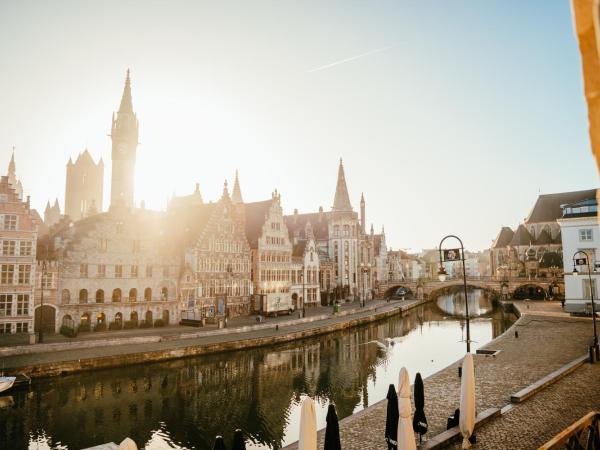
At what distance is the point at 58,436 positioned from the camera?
58.3 feet

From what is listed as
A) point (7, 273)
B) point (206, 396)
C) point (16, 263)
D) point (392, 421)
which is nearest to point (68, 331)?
point (7, 273)

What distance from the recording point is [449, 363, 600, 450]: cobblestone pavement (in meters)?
12.6

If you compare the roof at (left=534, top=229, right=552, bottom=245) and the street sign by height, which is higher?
the roof at (left=534, top=229, right=552, bottom=245)

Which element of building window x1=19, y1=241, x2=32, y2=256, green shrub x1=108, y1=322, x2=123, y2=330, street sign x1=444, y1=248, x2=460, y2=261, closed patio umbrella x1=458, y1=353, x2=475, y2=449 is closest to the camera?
closed patio umbrella x1=458, y1=353, x2=475, y2=449

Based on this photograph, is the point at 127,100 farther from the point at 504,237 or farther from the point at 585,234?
the point at 504,237

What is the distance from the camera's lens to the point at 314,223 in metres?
85.1

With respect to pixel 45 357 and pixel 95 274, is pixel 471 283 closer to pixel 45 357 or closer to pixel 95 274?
pixel 95 274

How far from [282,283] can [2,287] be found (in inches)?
1361

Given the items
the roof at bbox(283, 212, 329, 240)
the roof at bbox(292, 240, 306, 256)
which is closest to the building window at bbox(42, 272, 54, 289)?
the roof at bbox(292, 240, 306, 256)

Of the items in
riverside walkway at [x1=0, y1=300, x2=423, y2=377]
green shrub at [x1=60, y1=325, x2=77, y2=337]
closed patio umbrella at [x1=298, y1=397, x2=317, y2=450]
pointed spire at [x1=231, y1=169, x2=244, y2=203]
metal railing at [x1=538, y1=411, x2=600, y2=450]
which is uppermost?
pointed spire at [x1=231, y1=169, x2=244, y2=203]

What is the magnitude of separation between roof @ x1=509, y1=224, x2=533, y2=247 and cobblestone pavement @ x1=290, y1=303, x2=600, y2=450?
5985 centimetres

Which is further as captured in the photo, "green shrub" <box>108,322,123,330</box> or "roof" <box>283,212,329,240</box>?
"roof" <box>283,212,329,240</box>

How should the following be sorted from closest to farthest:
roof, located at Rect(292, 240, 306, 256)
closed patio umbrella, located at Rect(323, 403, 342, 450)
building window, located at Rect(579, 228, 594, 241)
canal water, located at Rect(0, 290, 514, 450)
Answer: closed patio umbrella, located at Rect(323, 403, 342, 450) < canal water, located at Rect(0, 290, 514, 450) < building window, located at Rect(579, 228, 594, 241) < roof, located at Rect(292, 240, 306, 256)

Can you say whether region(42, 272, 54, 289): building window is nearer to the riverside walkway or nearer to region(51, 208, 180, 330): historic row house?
region(51, 208, 180, 330): historic row house
